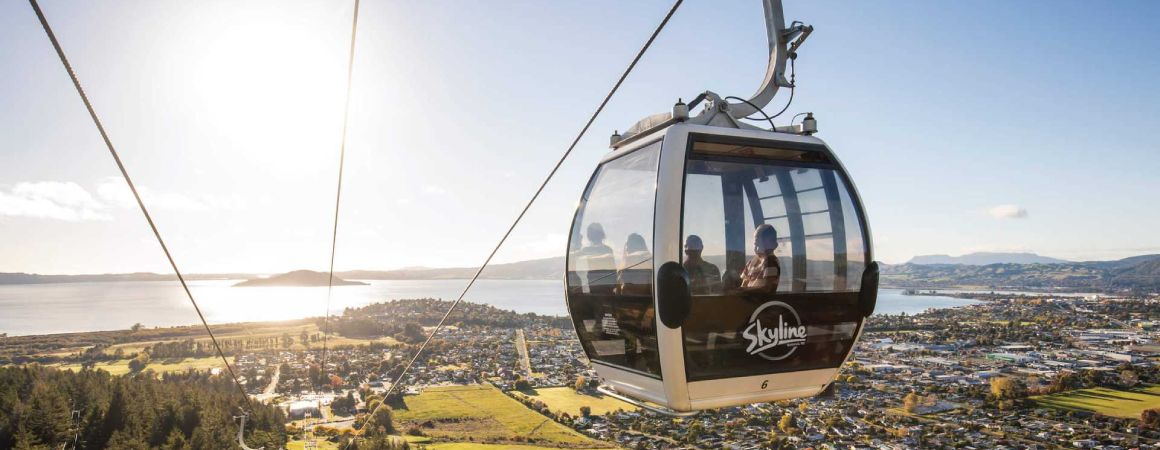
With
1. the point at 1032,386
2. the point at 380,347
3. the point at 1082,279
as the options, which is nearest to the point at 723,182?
the point at 1032,386

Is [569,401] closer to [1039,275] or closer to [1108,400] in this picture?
[1108,400]

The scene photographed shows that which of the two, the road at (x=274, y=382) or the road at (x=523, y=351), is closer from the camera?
the road at (x=523, y=351)

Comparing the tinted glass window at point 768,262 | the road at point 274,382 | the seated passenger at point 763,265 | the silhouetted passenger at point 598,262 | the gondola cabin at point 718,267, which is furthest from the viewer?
the road at point 274,382

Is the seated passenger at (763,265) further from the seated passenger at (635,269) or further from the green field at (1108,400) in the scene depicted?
the green field at (1108,400)

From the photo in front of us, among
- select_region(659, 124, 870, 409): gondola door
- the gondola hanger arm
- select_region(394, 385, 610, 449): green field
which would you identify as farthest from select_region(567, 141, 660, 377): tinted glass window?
select_region(394, 385, 610, 449): green field

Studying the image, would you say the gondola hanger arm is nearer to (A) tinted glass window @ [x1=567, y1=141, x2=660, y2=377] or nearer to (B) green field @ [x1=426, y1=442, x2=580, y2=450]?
(A) tinted glass window @ [x1=567, y1=141, x2=660, y2=377]

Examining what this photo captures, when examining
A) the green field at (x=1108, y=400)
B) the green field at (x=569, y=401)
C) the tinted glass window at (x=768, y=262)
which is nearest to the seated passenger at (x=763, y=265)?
the tinted glass window at (x=768, y=262)

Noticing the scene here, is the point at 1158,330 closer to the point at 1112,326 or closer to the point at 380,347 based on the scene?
the point at 1112,326

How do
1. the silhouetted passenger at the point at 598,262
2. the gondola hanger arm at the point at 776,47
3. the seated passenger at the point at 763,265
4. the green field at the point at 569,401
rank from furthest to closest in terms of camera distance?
the green field at the point at 569,401, the gondola hanger arm at the point at 776,47, the silhouetted passenger at the point at 598,262, the seated passenger at the point at 763,265
